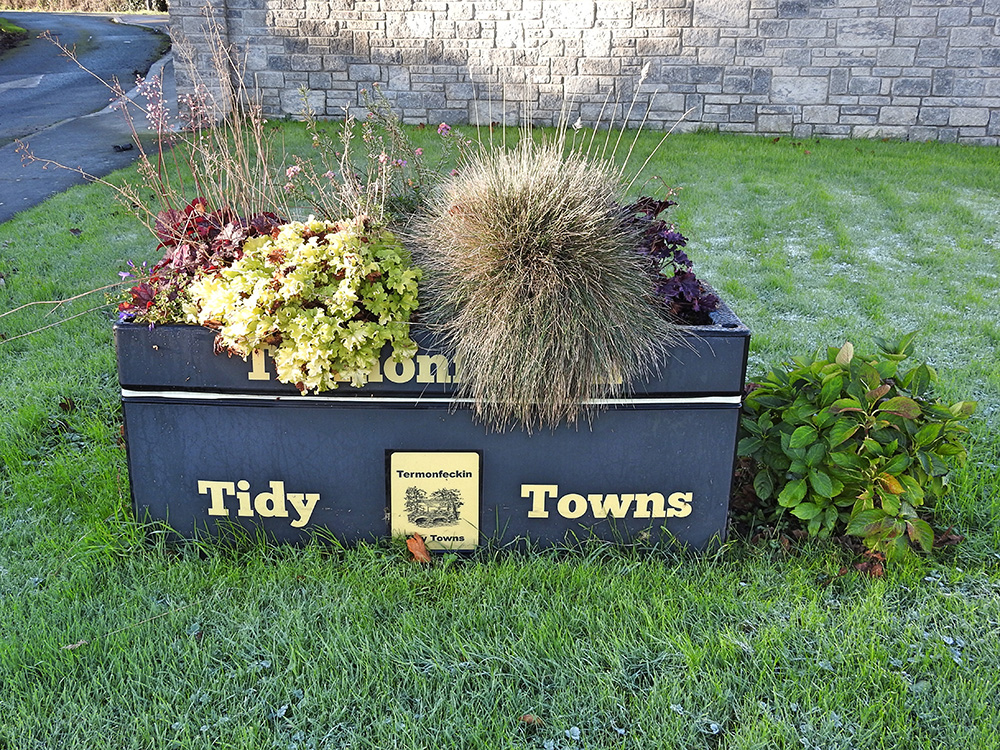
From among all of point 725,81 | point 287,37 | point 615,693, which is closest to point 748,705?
point 615,693

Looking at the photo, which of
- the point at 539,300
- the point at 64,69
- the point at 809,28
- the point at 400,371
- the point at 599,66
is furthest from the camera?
the point at 64,69

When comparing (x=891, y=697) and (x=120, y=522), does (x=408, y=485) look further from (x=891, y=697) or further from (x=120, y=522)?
(x=891, y=697)

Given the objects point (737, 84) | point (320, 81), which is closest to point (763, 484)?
point (737, 84)

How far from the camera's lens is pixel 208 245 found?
289cm

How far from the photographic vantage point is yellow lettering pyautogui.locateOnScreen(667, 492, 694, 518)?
111 inches

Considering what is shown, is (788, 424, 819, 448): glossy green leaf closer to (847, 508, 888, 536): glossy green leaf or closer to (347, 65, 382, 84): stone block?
(847, 508, 888, 536): glossy green leaf

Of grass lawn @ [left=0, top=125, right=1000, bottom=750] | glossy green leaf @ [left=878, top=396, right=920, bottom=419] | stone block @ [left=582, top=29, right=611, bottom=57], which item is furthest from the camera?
stone block @ [left=582, top=29, right=611, bottom=57]

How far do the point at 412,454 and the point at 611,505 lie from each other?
718 mm

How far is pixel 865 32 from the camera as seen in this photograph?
10445mm

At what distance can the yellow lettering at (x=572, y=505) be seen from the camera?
2.81 meters

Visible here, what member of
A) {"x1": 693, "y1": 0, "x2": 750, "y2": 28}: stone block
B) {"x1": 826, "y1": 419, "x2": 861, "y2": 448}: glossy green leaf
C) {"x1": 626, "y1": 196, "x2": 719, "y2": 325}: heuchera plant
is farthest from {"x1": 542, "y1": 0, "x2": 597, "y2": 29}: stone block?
{"x1": 826, "y1": 419, "x2": 861, "y2": 448}: glossy green leaf

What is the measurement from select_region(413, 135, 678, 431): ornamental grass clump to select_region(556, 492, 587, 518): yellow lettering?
298 mm

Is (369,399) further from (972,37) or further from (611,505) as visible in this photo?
(972,37)

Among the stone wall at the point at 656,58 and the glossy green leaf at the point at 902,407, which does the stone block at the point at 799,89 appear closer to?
the stone wall at the point at 656,58
